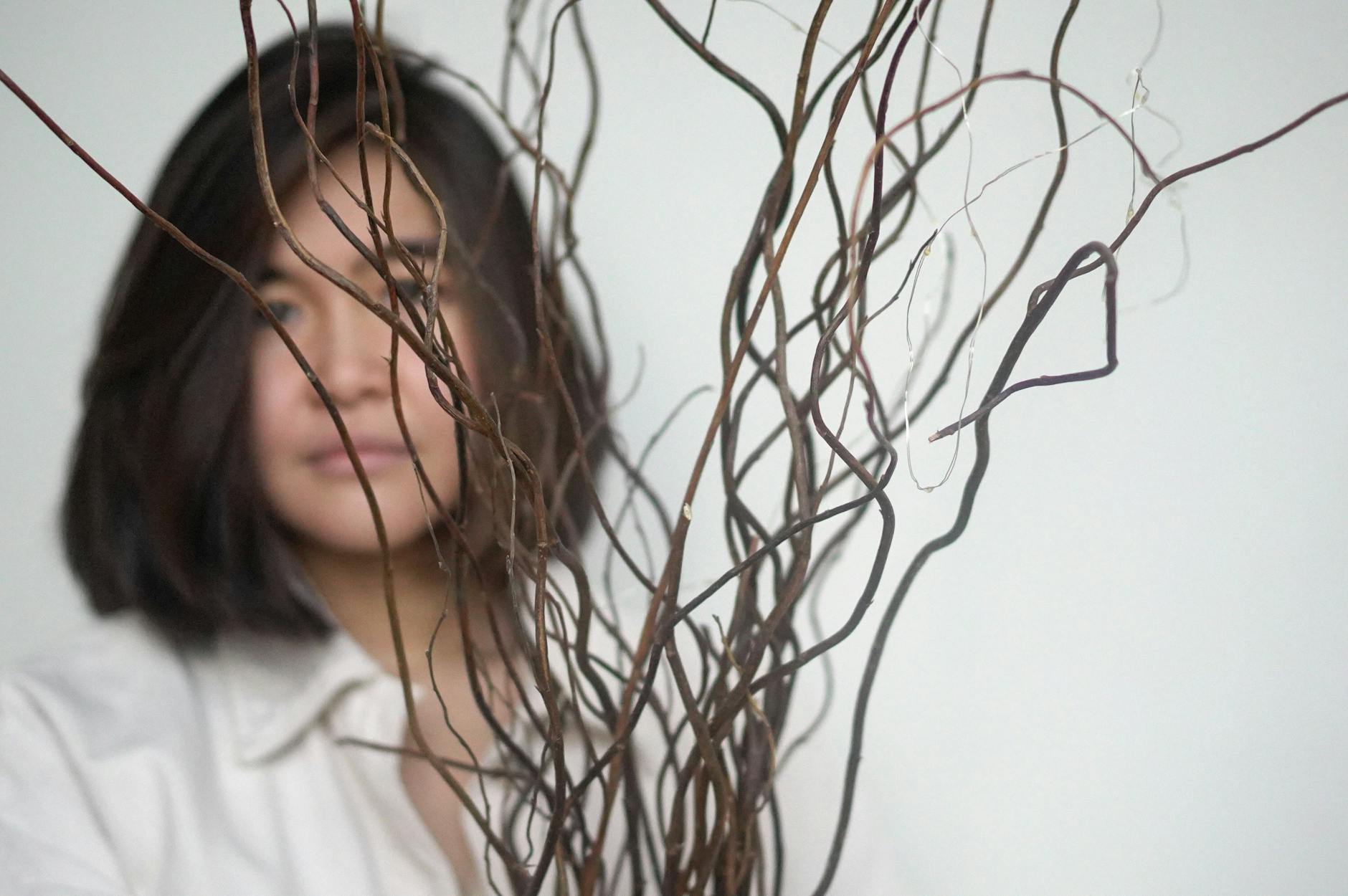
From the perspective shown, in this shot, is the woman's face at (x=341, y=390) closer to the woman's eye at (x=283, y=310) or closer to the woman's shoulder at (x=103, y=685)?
the woman's eye at (x=283, y=310)

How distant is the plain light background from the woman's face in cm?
16

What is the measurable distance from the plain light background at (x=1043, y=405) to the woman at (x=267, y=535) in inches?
3.2

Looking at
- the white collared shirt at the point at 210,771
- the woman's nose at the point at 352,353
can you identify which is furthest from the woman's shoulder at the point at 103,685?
the woman's nose at the point at 352,353

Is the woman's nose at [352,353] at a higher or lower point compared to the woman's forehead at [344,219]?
lower

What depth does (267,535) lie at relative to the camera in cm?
72

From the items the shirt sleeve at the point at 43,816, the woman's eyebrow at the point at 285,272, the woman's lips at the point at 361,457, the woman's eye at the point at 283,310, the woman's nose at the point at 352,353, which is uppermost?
the woman's eyebrow at the point at 285,272

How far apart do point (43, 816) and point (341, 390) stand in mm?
301

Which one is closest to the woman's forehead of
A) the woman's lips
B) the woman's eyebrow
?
the woman's eyebrow

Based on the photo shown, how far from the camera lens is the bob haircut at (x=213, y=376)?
68cm

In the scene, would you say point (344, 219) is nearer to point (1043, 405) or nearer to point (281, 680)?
point (281, 680)

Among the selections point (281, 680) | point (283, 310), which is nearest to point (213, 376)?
point (283, 310)

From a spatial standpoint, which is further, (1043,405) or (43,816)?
(1043,405)

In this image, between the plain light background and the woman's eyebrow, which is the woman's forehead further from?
the plain light background

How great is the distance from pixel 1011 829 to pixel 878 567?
51 centimetres
